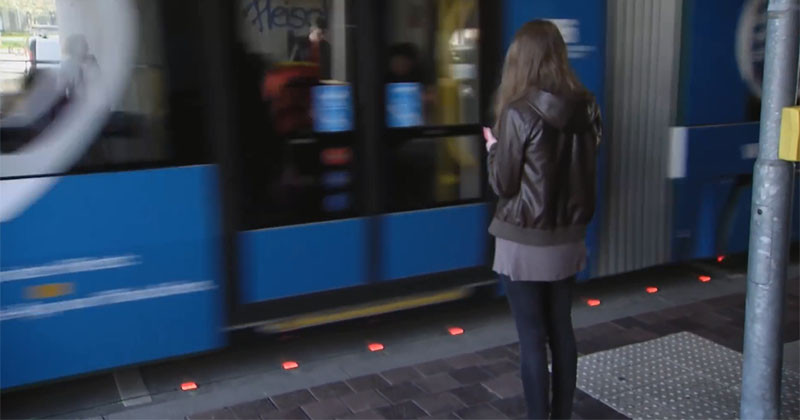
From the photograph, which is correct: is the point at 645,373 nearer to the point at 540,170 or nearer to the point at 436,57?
the point at 540,170

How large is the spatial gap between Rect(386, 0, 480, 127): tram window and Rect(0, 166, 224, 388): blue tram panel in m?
1.26

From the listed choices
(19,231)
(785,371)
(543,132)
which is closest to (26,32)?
(19,231)

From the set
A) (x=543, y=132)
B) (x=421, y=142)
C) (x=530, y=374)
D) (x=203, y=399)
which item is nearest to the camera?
(x=543, y=132)

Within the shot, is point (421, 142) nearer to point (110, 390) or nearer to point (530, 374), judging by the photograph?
point (530, 374)

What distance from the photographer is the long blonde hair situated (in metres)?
3.01

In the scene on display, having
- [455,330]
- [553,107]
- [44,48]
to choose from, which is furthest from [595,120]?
[44,48]

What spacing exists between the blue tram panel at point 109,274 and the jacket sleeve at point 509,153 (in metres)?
1.58

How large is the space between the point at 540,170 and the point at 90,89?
6.86 ft

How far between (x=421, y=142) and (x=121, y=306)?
1866mm

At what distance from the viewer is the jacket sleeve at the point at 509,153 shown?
3.00m

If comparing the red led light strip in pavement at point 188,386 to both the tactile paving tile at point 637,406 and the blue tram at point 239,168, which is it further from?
the tactile paving tile at point 637,406

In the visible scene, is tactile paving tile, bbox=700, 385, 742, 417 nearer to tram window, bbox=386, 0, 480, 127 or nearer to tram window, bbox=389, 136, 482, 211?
tram window, bbox=389, 136, 482, 211

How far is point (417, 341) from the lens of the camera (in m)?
4.88

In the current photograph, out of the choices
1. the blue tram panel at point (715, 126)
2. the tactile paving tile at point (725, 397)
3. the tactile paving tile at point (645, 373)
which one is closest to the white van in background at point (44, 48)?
the tactile paving tile at point (645, 373)
